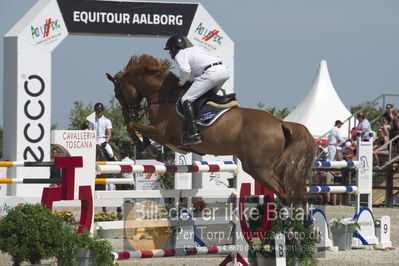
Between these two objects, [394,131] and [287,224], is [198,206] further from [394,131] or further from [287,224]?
[394,131]

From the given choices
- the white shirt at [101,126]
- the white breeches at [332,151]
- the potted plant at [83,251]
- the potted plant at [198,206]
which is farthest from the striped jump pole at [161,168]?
the white breeches at [332,151]

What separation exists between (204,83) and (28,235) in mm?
2908

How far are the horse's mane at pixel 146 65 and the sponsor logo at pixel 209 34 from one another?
22.8 feet

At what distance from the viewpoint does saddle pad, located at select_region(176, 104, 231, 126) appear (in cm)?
791

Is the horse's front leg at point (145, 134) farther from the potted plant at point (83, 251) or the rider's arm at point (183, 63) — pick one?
the potted plant at point (83, 251)

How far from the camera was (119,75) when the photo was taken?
8500mm

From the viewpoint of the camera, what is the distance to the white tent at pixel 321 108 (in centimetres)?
2727

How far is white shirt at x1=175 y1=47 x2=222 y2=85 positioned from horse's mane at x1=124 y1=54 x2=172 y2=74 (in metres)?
0.43

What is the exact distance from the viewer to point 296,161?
7.62 m

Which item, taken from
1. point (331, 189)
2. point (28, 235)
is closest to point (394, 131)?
point (331, 189)

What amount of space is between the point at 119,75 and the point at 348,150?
10.1 m

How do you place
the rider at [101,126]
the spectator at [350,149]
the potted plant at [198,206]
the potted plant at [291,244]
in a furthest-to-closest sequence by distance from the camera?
the spectator at [350,149] → the rider at [101,126] → the potted plant at [198,206] → the potted plant at [291,244]

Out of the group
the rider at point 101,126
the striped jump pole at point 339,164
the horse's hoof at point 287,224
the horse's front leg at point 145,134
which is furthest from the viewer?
the rider at point 101,126

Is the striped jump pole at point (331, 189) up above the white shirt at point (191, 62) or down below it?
below
